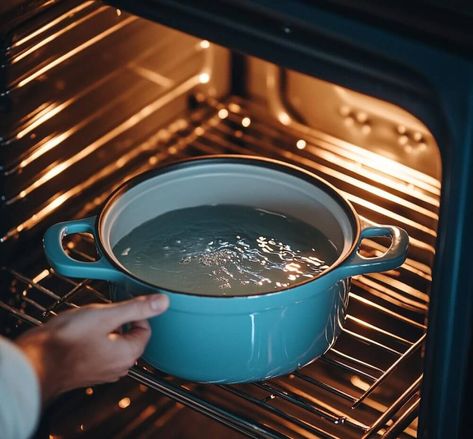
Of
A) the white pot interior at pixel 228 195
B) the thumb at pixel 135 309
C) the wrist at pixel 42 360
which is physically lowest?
the wrist at pixel 42 360

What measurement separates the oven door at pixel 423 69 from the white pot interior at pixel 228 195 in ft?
0.68

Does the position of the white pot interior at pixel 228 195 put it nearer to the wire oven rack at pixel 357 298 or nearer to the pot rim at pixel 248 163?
the pot rim at pixel 248 163

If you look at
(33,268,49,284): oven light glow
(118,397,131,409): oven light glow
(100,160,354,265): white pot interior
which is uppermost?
(100,160,354,265): white pot interior

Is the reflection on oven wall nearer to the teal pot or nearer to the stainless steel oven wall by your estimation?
the stainless steel oven wall

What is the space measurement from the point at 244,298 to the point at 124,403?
16.4 inches

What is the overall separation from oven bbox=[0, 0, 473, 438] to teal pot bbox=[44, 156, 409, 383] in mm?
52

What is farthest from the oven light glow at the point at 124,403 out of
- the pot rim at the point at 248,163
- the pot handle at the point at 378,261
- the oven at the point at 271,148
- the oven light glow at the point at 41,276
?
the pot handle at the point at 378,261

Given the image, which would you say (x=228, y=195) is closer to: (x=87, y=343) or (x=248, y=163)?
(x=248, y=163)

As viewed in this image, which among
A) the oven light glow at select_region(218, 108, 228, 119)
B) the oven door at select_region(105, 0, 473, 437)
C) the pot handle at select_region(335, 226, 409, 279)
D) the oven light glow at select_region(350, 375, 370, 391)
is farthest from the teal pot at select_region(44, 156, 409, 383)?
the oven light glow at select_region(218, 108, 228, 119)

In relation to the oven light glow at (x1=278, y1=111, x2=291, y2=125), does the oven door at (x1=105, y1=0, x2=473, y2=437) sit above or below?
below

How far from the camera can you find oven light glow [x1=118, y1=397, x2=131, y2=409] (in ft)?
3.84

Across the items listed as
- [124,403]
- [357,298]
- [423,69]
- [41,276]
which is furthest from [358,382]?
[423,69]

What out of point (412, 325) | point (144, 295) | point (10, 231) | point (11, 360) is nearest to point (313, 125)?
point (412, 325)

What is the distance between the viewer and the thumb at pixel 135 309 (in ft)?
2.61
